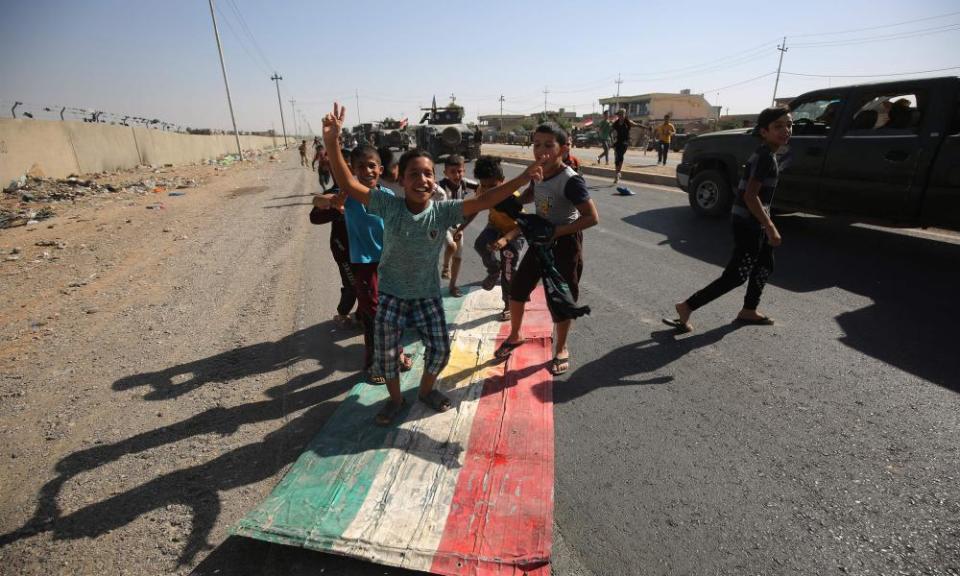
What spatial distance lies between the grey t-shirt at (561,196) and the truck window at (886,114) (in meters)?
4.97

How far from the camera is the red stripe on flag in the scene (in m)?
1.82

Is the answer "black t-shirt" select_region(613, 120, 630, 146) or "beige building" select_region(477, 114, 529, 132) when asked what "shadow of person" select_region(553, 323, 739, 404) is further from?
"beige building" select_region(477, 114, 529, 132)

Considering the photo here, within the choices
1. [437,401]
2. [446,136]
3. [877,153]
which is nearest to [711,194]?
[877,153]

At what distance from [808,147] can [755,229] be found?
353 centimetres

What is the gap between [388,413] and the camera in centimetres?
272

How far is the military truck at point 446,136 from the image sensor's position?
19.4 m

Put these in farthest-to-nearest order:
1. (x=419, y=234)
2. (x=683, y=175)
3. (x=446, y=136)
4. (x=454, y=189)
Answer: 1. (x=446, y=136)
2. (x=683, y=175)
3. (x=454, y=189)
4. (x=419, y=234)

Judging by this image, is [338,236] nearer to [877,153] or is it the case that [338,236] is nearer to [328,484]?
[328,484]

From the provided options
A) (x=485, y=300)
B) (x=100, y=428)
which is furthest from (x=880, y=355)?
(x=100, y=428)

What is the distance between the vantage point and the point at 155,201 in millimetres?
11625

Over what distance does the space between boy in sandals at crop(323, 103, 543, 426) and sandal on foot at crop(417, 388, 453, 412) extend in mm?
262

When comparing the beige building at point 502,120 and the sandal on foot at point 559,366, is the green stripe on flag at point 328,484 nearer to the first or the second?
the sandal on foot at point 559,366

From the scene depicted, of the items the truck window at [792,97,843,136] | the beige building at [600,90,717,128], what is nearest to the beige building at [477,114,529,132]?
the beige building at [600,90,717,128]

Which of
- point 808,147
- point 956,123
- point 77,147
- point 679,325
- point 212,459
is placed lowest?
point 212,459
